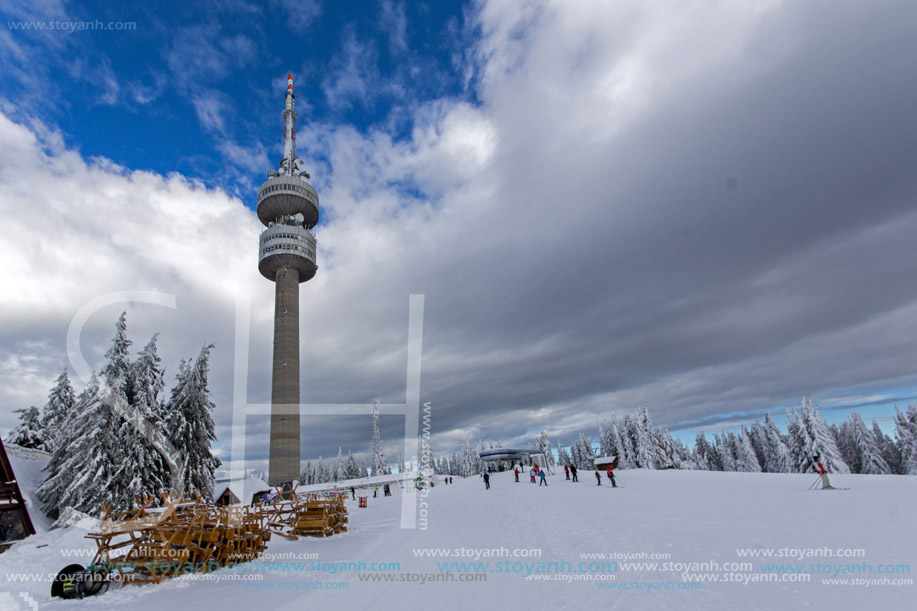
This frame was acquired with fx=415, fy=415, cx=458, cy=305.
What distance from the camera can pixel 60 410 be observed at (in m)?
37.3

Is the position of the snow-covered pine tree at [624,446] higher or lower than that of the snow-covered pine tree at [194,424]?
lower

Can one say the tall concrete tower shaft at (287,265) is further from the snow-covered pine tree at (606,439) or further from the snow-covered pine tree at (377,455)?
the snow-covered pine tree at (606,439)

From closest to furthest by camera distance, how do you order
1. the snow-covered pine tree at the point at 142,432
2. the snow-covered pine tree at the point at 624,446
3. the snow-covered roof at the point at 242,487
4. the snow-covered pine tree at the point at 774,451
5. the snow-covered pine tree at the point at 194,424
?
the snow-covered pine tree at the point at 142,432, the snow-covered pine tree at the point at 194,424, the snow-covered roof at the point at 242,487, the snow-covered pine tree at the point at 774,451, the snow-covered pine tree at the point at 624,446

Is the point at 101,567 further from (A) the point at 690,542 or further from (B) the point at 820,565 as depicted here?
(B) the point at 820,565

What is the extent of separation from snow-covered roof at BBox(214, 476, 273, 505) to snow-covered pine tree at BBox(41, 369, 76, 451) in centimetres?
1453

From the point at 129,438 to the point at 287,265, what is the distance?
36.0 metres

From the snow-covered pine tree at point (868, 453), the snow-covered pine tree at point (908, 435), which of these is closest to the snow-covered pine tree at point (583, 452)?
the snow-covered pine tree at point (868, 453)

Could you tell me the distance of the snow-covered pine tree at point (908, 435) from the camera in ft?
161

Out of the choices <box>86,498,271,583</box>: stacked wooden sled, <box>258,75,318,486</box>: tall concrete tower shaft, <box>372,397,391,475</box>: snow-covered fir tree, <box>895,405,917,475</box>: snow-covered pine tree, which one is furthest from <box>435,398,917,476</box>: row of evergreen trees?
<box>86,498,271,583</box>: stacked wooden sled

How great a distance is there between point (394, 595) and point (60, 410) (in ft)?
148

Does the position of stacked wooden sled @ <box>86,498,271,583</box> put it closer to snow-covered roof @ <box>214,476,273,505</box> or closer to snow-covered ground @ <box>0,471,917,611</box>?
snow-covered ground @ <box>0,471,917,611</box>

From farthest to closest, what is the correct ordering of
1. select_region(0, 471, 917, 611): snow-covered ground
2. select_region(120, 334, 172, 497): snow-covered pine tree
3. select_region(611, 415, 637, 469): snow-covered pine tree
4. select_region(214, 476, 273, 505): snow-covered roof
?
select_region(611, 415, 637, 469): snow-covered pine tree
select_region(214, 476, 273, 505): snow-covered roof
select_region(120, 334, 172, 497): snow-covered pine tree
select_region(0, 471, 917, 611): snow-covered ground

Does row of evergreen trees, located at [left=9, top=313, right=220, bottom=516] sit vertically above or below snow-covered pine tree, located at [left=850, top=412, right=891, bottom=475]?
above

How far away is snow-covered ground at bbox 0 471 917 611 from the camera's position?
23.8 feet
